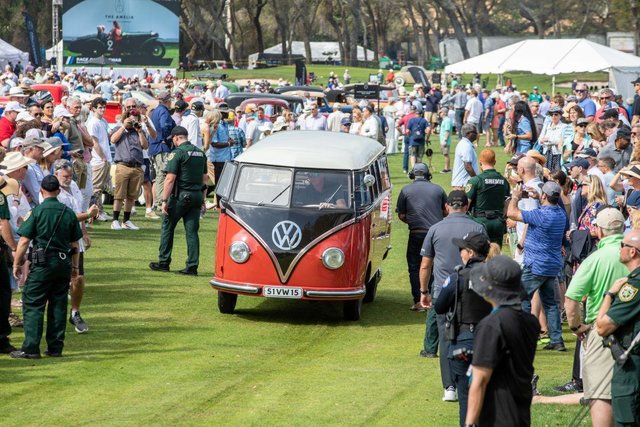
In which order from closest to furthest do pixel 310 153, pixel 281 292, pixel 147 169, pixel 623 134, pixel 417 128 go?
pixel 281 292 → pixel 310 153 → pixel 623 134 → pixel 147 169 → pixel 417 128

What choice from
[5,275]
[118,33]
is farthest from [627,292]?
[118,33]

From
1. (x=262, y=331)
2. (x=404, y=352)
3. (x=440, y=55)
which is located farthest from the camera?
(x=440, y=55)

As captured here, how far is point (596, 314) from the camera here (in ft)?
28.8

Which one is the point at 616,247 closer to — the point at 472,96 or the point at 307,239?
the point at 307,239

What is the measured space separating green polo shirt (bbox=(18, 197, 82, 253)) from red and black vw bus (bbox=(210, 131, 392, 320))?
2.86m

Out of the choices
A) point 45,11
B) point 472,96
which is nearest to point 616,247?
point 472,96

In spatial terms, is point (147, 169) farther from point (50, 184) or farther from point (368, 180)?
point (50, 184)

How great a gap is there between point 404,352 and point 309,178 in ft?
8.88

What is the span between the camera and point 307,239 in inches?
545

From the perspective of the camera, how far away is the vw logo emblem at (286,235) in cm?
1381

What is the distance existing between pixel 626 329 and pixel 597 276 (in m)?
0.90

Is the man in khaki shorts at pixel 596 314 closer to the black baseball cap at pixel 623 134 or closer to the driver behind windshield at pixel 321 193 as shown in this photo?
the driver behind windshield at pixel 321 193

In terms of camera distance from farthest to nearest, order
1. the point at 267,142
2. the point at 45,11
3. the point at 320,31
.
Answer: the point at 320,31 < the point at 45,11 < the point at 267,142

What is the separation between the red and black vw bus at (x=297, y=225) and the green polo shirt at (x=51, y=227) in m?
2.86
